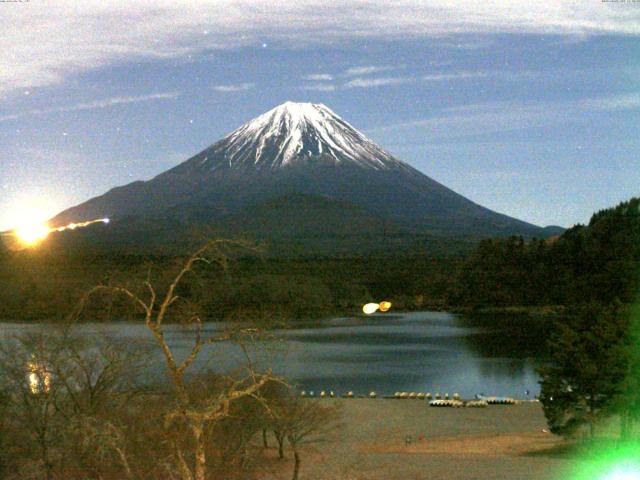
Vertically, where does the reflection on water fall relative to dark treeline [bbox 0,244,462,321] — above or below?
below

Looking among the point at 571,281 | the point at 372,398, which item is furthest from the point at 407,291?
the point at 372,398

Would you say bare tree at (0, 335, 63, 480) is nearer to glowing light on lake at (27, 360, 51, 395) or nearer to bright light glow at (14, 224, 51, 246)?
glowing light on lake at (27, 360, 51, 395)

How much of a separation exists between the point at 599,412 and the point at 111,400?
12.6 metres

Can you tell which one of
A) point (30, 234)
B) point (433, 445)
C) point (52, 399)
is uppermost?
point (30, 234)

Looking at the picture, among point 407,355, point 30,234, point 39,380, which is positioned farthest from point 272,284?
point 30,234

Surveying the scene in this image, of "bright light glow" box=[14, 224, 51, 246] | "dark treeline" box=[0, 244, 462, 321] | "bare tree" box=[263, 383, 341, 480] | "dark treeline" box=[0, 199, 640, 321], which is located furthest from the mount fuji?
"bright light glow" box=[14, 224, 51, 246]

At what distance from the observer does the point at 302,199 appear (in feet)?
554

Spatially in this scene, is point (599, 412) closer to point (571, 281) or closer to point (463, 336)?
point (463, 336)

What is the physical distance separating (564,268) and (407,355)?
101ft

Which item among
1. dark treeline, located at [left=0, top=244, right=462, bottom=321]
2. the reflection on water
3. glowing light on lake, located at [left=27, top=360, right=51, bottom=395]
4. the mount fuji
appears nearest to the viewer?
glowing light on lake, located at [left=27, top=360, right=51, bottom=395]

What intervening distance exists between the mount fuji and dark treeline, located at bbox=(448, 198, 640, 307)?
5487 cm

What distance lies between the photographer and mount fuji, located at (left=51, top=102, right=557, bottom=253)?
15650 cm

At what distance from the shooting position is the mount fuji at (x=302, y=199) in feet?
513

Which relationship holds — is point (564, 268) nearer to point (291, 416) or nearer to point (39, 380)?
point (291, 416)
